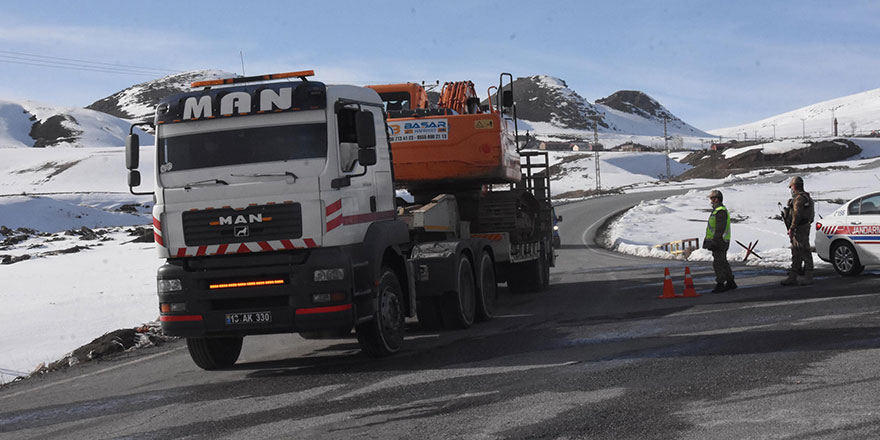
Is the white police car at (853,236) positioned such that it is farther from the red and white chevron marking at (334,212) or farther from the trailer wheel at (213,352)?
the trailer wheel at (213,352)

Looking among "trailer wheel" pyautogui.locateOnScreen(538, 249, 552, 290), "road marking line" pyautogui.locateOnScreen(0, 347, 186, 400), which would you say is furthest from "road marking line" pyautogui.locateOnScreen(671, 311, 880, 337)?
"trailer wheel" pyautogui.locateOnScreen(538, 249, 552, 290)

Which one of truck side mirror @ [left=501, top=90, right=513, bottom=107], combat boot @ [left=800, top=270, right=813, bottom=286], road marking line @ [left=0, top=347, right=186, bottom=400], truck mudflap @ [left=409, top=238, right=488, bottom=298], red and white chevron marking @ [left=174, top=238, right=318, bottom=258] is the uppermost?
truck side mirror @ [left=501, top=90, right=513, bottom=107]

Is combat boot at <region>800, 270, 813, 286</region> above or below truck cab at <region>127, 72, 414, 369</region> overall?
below

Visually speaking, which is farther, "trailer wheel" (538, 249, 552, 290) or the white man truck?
"trailer wheel" (538, 249, 552, 290)

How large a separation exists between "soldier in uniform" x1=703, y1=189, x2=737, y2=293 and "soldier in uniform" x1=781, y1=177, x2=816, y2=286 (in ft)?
3.56

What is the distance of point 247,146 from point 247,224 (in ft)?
2.82

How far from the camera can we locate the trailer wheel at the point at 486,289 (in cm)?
1302

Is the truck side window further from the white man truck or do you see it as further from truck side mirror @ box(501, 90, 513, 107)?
truck side mirror @ box(501, 90, 513, 107)

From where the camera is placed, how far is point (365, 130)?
9422 millimetres

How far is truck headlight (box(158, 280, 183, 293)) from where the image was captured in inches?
367

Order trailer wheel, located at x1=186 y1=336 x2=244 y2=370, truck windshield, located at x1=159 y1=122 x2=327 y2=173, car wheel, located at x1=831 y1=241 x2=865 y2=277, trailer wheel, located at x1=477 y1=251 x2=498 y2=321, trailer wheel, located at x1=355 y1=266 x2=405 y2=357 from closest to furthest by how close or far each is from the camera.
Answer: truck windshield, located at x1=159 y1=122 x2=327 y2=173
trailer wheel, located at x1=355 y1=266 x2=405 y2=357
trailer wheel, located at x1=186 y1=336 x2=244 y2=370
trailer wheel, located at x1=477 y1=251 x2=498 y2=321
car wheel, located at x1=831 y1=241 x2=865 y2=277

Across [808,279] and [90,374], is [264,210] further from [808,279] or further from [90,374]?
[808,279]

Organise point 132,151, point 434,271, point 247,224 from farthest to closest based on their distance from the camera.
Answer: point 434,271
point 132,151
point 247,224

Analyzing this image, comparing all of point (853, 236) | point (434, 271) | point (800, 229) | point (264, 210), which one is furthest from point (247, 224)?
point (853, 236)
